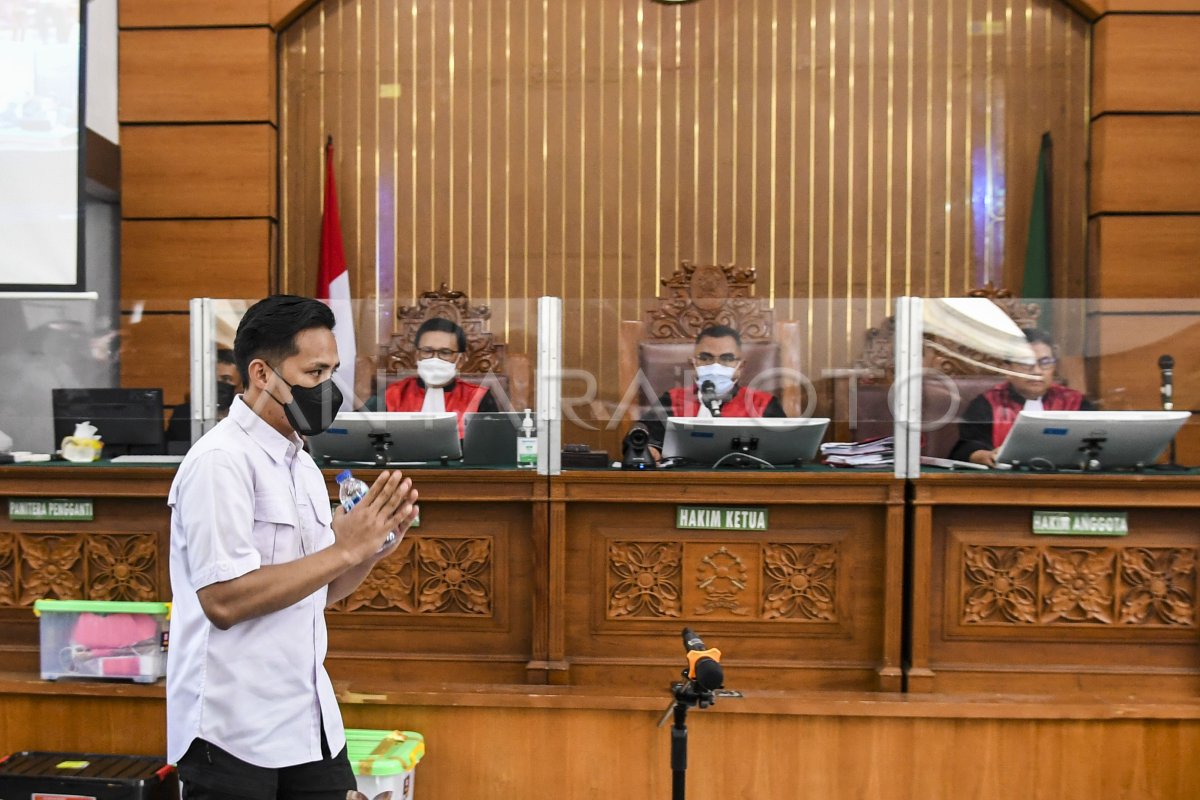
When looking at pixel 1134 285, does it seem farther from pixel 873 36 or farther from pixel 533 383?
pixel 533 383

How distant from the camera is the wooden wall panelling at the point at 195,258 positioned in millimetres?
4527

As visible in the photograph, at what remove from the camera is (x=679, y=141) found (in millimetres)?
4621

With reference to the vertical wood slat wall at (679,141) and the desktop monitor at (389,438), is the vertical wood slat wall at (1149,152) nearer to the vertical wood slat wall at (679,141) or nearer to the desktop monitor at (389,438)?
the vertical wood slat wall at (679,141)

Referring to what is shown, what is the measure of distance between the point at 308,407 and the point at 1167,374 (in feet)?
8.18

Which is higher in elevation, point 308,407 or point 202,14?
point 202,14

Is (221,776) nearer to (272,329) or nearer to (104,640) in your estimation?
(272,329)

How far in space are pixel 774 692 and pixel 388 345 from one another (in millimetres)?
1579

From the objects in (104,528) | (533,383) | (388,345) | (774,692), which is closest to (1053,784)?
(774,692)

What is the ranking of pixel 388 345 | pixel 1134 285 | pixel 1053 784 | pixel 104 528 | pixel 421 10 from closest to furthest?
pixel 1053 784 → pixel 104 528 → pixel 388 345 → pixel 1134 285 → pixel 421 10

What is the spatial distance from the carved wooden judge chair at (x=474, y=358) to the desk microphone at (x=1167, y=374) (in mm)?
1863

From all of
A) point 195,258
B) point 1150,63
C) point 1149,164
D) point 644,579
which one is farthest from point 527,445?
point 1150,63

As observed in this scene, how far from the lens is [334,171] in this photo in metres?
4.68

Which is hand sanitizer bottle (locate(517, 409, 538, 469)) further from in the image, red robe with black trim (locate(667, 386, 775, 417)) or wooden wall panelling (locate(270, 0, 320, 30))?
wooden wall panelling (locate(270, 0, 320, 30))

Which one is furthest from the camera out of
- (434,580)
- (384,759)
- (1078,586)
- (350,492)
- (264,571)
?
(434,580)
